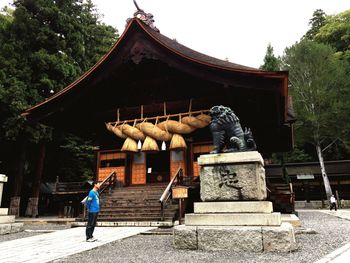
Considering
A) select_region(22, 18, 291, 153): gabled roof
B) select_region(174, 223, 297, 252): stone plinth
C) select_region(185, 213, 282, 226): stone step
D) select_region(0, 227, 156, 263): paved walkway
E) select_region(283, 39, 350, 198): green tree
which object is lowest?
select_region(0, 227, 156, 263): paved walkway

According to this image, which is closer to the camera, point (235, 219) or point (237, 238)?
point (237, 238)

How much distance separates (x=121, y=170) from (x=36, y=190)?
305 inches

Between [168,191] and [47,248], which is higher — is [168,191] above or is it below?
above

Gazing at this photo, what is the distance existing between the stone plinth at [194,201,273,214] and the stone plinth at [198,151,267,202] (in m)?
0.15

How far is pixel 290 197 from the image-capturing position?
491 inches

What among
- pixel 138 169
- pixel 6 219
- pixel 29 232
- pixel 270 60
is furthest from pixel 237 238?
pixel 270 60

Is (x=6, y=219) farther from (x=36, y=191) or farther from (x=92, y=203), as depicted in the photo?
(x=36, y=191)

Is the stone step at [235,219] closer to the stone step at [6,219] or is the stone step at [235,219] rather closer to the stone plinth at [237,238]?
the stone plinth at [237,238]

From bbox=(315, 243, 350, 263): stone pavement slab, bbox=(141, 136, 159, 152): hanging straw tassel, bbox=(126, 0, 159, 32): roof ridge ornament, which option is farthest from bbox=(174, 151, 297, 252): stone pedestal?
bbox=(126, 0, 159, 32): roof ridge ornament

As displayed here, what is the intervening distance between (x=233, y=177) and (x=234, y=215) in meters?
0.76

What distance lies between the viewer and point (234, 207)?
5.76 metres

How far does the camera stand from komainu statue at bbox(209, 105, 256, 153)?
21.0 feet

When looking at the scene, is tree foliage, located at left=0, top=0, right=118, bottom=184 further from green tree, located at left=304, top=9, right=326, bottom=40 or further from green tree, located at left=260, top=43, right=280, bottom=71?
green tree, located at left=304, top=9, right=326, bottom=40

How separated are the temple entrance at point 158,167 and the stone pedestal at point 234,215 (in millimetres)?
9478
